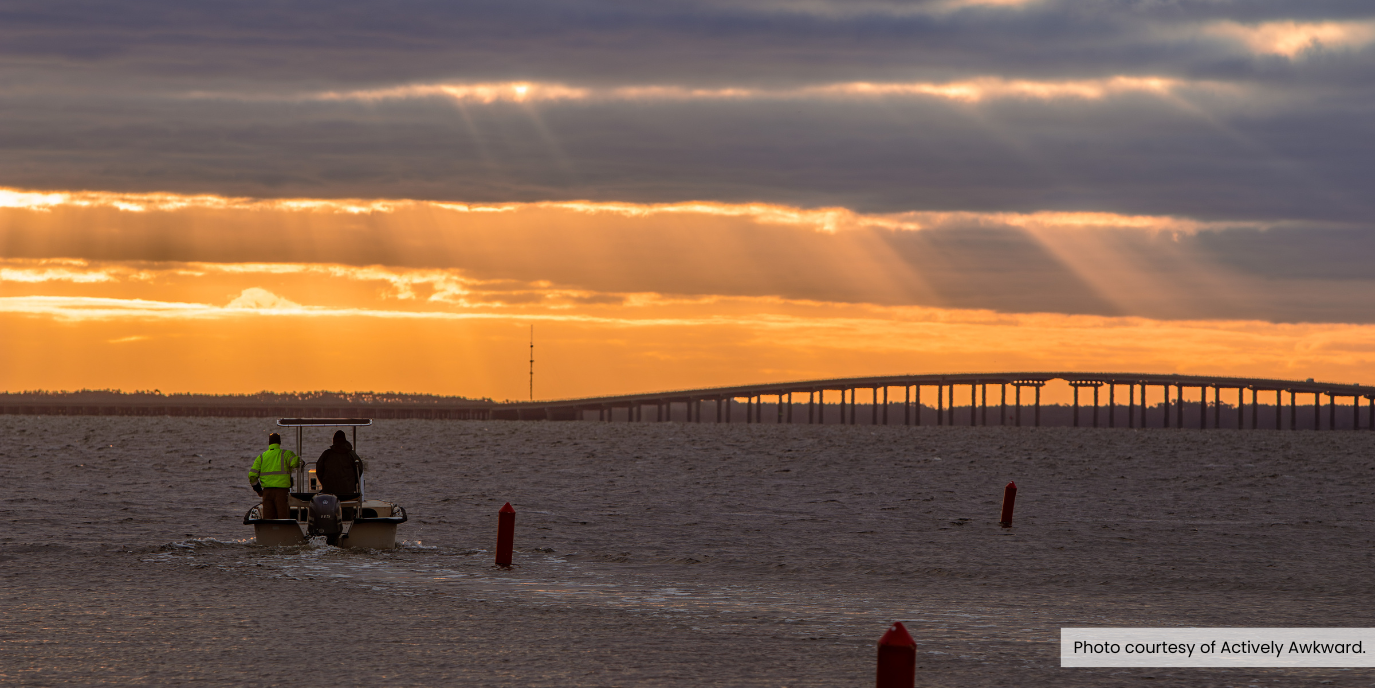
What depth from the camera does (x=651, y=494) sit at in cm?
5294

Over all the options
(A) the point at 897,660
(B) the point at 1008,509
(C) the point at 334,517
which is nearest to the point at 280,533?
(C) the point at 334,517

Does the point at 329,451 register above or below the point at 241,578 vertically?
above

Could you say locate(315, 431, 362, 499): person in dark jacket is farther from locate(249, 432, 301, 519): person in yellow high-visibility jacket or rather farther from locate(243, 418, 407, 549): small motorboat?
locate(249, 432, 301, 519): person in yellow high-visibility jacket

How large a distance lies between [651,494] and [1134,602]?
33.4m

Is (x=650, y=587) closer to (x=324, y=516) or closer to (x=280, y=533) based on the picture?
(x=324, y=516)

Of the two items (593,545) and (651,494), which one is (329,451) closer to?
(593,545)

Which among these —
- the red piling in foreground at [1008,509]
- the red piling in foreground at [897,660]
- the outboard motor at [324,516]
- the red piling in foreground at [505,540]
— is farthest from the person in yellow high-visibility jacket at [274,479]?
the red piling in foreground at [1008,509]

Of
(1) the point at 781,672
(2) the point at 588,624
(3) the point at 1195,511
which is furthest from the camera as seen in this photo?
(3) the point at 1195,511

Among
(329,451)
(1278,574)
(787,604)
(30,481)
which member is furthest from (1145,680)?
(30,481)

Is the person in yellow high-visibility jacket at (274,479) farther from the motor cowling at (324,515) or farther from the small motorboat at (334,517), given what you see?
the motor cowling at (324,515)

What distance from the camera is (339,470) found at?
26.0 metres
